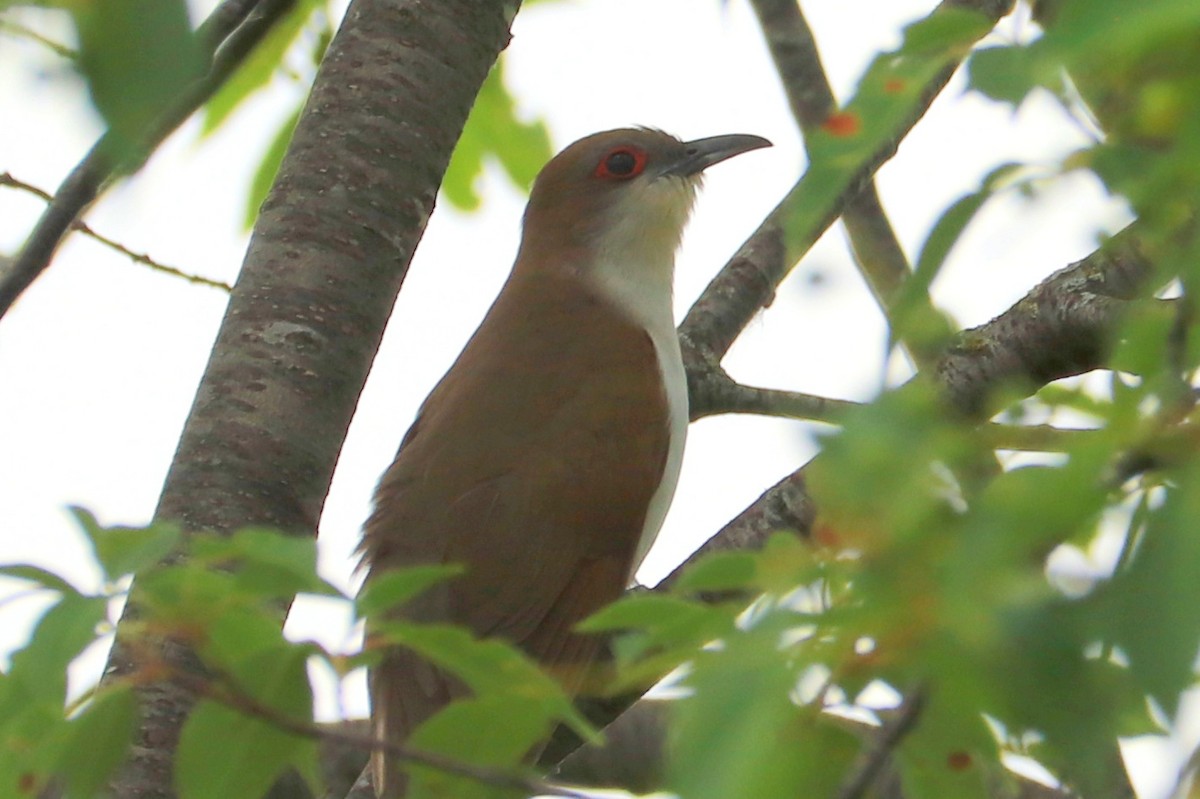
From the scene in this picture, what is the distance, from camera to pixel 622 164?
5738 mm

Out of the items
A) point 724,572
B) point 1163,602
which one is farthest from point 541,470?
point 1163,602

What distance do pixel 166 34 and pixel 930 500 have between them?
712mm

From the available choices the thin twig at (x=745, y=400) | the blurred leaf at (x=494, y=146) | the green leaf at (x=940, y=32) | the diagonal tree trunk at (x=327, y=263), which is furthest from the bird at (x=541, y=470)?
the green leaf at (x=940, y=32)

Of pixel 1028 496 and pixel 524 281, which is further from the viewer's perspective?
pixel 524 281

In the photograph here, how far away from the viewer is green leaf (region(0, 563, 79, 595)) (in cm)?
167

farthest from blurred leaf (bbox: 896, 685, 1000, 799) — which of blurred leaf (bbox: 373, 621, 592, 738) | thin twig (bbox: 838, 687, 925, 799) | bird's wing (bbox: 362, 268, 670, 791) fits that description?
bird's wing (bbox: 362, 268, 670, 791)

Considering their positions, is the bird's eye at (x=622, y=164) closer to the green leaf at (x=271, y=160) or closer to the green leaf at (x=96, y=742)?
the green leaf at (x=271, y=160)

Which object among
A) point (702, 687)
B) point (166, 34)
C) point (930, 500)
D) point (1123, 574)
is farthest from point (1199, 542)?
point (166, 34)

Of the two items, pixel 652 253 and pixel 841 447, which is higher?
pixel 652 253

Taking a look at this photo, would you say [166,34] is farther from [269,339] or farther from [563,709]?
[269,339]

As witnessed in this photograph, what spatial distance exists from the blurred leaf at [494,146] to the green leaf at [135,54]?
4.52 m

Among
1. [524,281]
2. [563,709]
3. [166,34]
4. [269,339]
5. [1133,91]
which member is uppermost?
[524,281]

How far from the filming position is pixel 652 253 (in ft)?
18.0

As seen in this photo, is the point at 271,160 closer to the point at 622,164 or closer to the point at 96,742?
the point at 622,164
